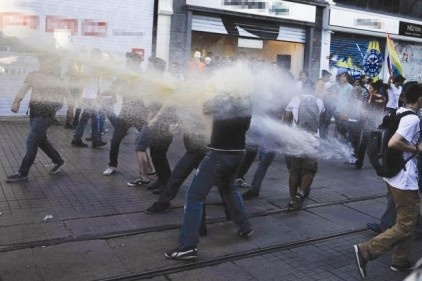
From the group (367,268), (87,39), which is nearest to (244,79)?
(367,268)

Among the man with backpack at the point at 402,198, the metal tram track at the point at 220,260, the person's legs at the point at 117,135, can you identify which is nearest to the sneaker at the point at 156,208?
the metal tram track at the point at 220,260

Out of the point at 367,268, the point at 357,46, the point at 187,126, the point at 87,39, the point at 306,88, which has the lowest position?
the point at 367,268

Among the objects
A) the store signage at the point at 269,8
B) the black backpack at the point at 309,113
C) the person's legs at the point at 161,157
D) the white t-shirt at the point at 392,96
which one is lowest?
the person's legs at the point at 161,157

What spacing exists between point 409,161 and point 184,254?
2.27 m

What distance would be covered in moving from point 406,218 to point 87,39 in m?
4.55

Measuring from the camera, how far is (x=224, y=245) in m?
→ 4.93

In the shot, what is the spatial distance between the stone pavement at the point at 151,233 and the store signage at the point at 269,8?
8.10m

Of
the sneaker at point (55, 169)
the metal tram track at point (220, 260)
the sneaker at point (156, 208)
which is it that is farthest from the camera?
the sneaker at point (55, 169)

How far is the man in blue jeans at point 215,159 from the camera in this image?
14.8 feet

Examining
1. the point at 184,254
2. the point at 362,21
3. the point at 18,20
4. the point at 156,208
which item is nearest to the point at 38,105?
the point at 18,20

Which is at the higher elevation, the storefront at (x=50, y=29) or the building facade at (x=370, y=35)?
the building facade at (x=370, y=35)

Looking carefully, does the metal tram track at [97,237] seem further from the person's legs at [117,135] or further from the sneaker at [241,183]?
the person's legs at [117,135]

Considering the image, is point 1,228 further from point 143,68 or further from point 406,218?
point 406,218

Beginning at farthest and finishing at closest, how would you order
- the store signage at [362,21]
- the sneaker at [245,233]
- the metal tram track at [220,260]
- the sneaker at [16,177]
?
the store signage at [362,21], the sneaker at [16,177], the sneaker at [245,233], the metal tram track at [220,260]
